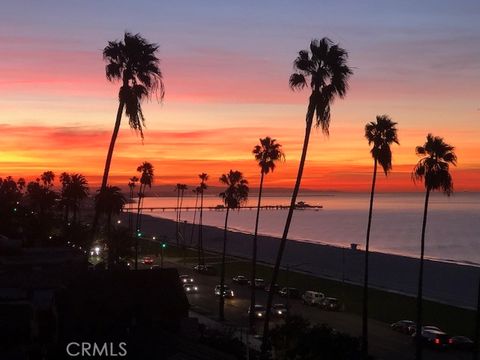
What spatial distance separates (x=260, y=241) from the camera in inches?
5551

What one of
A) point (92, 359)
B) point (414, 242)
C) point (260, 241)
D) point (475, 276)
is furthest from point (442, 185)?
point (414, 242)

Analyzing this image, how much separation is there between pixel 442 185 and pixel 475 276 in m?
56.5

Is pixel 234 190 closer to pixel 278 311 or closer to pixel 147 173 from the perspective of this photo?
pixel 278 311

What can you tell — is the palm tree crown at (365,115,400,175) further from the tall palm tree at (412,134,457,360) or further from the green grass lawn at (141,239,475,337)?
the green grass lawn at (141,239,475,337)

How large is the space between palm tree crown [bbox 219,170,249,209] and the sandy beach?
11.9 metres

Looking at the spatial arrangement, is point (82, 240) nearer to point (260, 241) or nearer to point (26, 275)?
point (26, 275)

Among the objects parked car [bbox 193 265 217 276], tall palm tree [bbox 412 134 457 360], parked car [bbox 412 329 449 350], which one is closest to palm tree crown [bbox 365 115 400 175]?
tall palm tree [bbox 412 134 457 360]

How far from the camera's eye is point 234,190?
6366 cm

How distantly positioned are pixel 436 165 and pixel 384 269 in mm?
57915

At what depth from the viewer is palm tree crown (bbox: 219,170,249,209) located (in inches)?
2490

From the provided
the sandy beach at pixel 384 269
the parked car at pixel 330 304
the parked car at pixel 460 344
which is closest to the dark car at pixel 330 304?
the parked car at pixel 330 304

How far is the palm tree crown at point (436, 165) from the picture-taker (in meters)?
36.8

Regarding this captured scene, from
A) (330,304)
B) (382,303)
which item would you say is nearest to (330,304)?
(330,304)

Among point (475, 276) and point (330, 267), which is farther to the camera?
point (330, 267)
